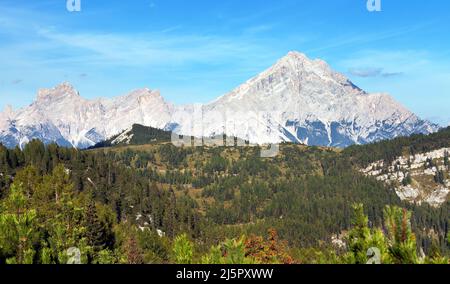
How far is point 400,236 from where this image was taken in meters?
23.5

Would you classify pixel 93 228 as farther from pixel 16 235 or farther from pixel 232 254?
pixel 232 254

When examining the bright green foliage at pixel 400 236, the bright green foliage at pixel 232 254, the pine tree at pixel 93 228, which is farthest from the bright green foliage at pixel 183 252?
the pine tree at pixel 93 228

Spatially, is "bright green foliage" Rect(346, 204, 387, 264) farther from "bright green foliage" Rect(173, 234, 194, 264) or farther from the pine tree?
the pine tree

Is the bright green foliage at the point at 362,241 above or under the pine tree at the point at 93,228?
above

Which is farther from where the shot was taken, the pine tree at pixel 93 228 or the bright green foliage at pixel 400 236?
the pine tree at pixel 93 228

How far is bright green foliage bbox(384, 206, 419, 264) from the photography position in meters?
21.2

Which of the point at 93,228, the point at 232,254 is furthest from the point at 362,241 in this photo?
the point at 93,228

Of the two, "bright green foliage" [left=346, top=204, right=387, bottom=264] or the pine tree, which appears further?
the pine tree

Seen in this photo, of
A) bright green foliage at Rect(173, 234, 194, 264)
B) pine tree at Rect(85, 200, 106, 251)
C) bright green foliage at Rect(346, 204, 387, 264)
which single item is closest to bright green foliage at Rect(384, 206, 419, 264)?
bright green foliage at Rect(346, 204, 387, 264)

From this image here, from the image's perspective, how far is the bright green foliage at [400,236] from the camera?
21156 mm

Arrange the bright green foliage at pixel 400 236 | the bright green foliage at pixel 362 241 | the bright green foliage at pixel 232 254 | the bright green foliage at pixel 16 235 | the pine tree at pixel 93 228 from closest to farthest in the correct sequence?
1. the bright green foliage at pixel 400 236
2. the bright green foliage at pixel 232 254
3. the bright green foliage at pixel 362 241
4. the bright green foliage at pixel 16 235
5. the pine tree at pixel 93 228

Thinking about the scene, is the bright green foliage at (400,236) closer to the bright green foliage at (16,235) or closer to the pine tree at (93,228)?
the bright green foliage at (16,235)
